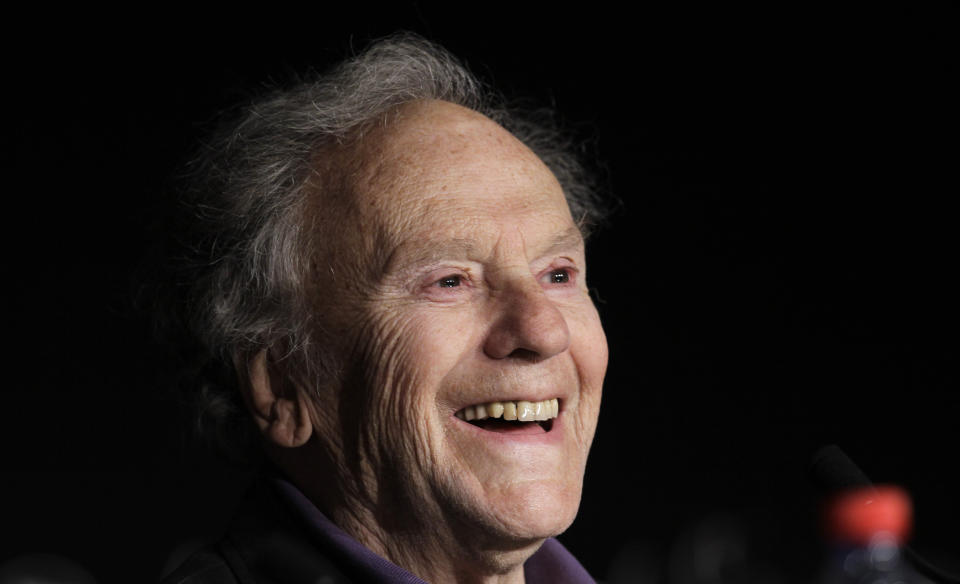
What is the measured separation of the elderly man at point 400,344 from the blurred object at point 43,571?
574mm

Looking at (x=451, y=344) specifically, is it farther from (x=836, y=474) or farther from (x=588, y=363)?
(x=836, y=474)

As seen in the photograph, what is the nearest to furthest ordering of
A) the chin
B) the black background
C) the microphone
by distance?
the microphone
the chin
the black background

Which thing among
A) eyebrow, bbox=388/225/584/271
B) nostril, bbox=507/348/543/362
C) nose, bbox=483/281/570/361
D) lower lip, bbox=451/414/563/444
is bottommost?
lower lip, bbox=451/414/563/444

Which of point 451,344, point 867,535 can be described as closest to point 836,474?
point 867,535

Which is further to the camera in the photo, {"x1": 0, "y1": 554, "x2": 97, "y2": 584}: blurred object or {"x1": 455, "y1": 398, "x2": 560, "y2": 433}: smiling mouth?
{"x1": 0, "y1": 554, "x2": 97, "y2": 584}: blurred object

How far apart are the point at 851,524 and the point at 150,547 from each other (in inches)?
70.3

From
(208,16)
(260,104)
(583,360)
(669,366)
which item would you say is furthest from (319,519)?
(669,366)

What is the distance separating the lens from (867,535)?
156cm

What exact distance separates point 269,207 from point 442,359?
0.38m

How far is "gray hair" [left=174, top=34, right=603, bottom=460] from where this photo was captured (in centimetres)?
187

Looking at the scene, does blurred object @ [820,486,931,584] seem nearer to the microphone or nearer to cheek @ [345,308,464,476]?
the microphone

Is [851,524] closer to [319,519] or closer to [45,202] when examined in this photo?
[319,519]

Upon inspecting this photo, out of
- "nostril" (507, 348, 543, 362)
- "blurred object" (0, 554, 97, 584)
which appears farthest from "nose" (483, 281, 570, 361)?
"blurred object" (0, 554, 97, 584)

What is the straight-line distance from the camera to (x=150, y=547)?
109 inches
